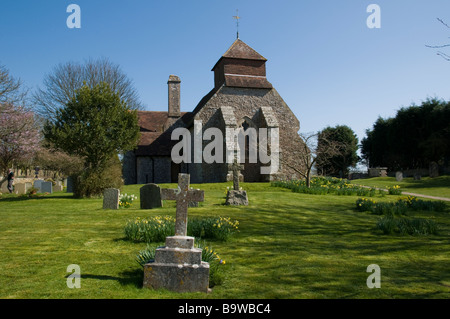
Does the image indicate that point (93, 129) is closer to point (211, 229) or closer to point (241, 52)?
point (211, 229)

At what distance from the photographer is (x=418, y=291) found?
4312 mm

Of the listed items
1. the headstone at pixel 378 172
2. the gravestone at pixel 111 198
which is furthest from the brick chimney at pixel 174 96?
the gravestone at pixel 111 198

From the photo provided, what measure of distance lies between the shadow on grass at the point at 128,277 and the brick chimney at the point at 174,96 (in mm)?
26303

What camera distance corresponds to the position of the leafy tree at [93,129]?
49.2ft

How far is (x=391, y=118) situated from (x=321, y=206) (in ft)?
91.3

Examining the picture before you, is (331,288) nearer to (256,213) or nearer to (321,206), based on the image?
(256,213)

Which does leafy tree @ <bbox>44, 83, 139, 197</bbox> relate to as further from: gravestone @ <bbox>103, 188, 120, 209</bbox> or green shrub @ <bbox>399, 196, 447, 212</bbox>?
green shrub @ <bbox>399, 196, 447, 212</bbox>

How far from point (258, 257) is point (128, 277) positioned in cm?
216

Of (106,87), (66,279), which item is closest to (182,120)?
(106,87)

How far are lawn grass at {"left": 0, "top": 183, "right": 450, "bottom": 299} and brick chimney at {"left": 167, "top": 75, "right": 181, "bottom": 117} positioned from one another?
21200 millimetres

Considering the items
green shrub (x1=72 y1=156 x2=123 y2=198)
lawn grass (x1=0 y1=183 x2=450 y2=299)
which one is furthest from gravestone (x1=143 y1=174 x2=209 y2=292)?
green shrub (x1=72 y1=156 x2=123 y2=198)

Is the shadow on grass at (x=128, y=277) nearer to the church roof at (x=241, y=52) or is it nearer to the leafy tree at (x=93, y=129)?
the leafy tree at (x=93, y=129)

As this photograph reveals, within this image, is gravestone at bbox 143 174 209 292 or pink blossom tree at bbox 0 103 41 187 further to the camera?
pink blossom tree at bbox 0 103 41 187

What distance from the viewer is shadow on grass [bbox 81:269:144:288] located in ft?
14.7
